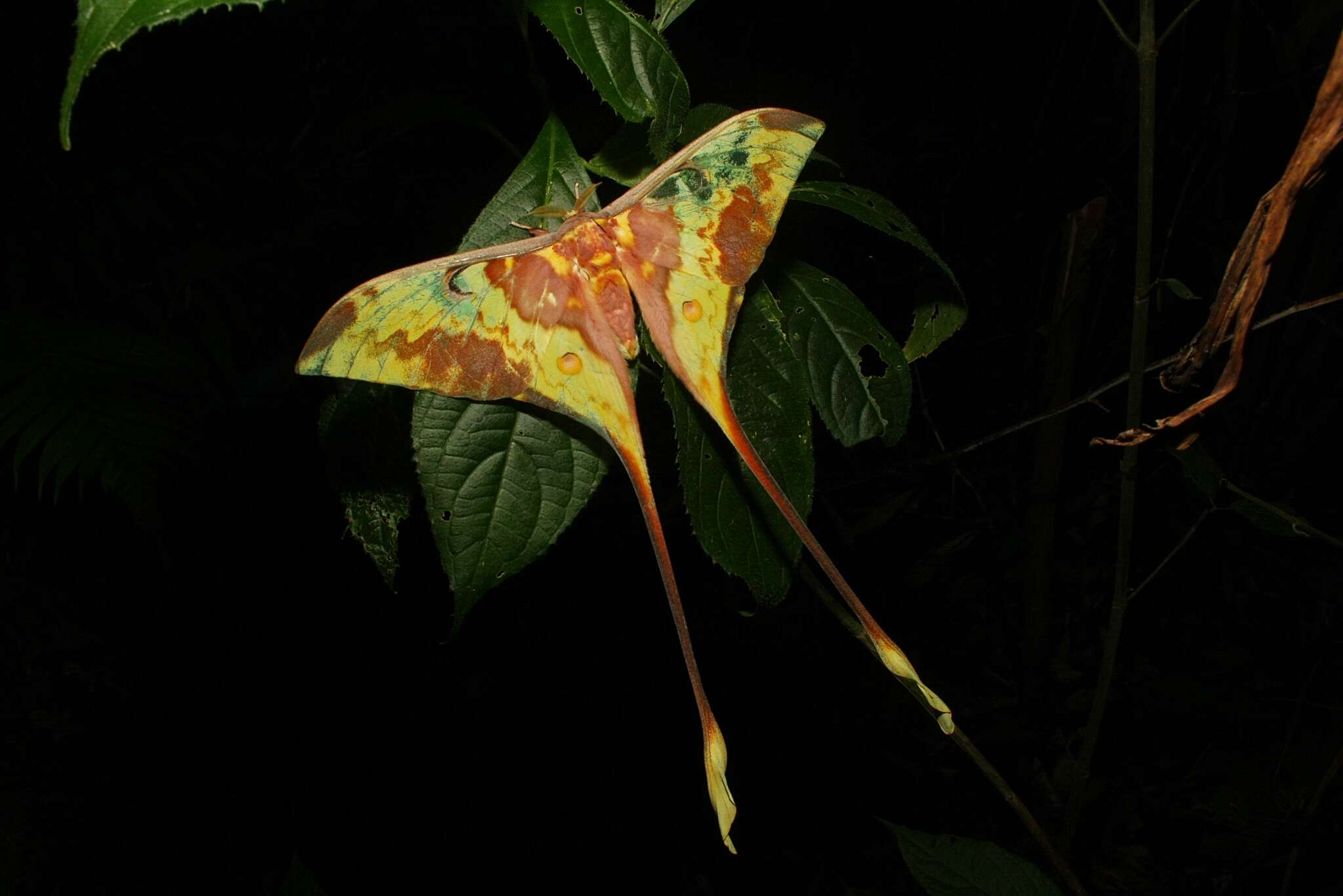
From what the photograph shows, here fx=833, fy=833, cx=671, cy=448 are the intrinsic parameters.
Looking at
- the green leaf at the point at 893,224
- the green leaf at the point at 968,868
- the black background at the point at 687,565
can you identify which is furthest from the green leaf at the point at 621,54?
the green leaf at the point at 968,868

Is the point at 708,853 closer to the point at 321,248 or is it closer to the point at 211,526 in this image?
the point at 211,526

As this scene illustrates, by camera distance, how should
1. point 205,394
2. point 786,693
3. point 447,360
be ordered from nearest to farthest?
point 447,360
point 205,394
point 786,693

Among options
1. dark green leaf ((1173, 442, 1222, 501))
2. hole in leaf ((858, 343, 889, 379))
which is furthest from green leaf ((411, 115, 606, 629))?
dark green leaf ((1173, 442, 1222, 501))

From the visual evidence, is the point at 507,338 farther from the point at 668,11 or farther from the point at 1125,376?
the point at 1125,376

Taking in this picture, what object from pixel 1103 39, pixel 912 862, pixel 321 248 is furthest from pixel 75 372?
pixel 1103 39

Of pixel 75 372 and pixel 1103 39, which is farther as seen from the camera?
pixel 1103 39

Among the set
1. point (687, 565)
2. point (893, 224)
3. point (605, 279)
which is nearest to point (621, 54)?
point (605, 279)
